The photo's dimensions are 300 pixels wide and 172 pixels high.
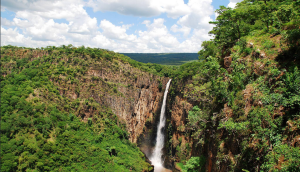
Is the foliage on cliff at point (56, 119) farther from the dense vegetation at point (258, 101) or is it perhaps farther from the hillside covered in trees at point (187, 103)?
the dense vegetation at point (258, 101)

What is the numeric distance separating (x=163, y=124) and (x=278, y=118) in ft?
131

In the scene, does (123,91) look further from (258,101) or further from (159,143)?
(258,101)

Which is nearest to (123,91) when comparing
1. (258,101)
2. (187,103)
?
(187,103)

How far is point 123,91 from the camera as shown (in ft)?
156

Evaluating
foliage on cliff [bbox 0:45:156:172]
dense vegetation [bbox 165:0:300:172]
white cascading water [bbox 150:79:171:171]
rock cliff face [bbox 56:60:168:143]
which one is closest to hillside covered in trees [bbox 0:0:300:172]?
dense vegetation [bbox 165:0:300:172]

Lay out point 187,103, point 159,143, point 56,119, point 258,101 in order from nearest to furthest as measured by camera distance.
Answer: point 258,101 < point 56,119 < point 187,103 < point 159,143

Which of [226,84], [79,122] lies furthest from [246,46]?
[79,122]

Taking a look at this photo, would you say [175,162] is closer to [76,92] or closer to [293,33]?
[76,92]

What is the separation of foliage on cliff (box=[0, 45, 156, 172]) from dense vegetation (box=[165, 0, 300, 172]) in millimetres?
21805

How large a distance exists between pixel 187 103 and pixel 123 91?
16611 mm

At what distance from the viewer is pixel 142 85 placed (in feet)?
166

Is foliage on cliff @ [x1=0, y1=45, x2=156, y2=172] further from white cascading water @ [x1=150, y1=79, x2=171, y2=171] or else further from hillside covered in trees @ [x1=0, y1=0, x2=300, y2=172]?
white cascading water @ [x1=150, y1=79, x2=171, y2=171]

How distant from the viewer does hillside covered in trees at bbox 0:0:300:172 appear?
9.69 m

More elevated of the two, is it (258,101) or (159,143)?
(258,101)
